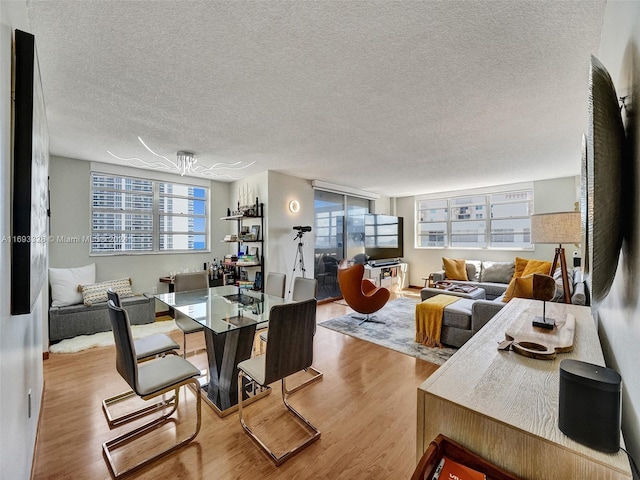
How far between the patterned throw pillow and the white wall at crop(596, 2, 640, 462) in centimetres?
500

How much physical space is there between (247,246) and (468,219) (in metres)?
5.27

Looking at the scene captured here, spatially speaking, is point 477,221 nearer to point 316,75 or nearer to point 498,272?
point 498,272

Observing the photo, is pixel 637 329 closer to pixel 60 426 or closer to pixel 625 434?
pixel 625 434

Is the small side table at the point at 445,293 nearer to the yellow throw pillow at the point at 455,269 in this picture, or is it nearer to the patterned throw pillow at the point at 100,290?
the yellow throw pillow at the point at 455,269

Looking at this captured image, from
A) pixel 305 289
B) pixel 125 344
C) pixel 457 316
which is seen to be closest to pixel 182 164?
pixel 305 289

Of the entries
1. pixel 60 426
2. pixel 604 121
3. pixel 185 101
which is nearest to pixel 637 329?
pixel 604 121

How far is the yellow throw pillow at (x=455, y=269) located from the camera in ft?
20.0

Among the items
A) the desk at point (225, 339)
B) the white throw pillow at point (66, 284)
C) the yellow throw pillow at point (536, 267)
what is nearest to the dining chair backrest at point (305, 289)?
the desk at point (225, 339)

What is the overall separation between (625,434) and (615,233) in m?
0.63

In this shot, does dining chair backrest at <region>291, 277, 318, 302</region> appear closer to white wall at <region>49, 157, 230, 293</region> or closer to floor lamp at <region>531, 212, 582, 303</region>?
floor lamp at <region>531, 212, 582, 303</region>

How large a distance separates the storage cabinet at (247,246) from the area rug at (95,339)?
1.33 m

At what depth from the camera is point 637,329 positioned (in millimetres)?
772

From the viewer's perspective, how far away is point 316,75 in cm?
198

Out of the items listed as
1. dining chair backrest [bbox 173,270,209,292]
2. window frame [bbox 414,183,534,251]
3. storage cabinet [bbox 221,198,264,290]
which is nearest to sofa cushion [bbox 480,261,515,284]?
window frame [bbox 414,183,534,251]
